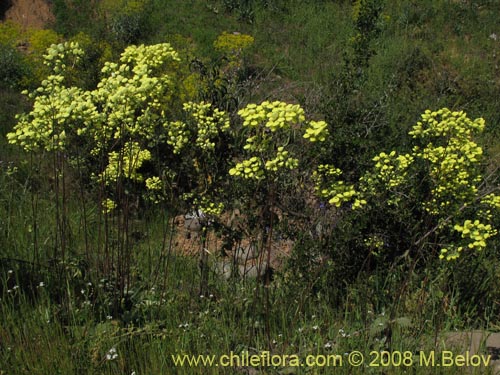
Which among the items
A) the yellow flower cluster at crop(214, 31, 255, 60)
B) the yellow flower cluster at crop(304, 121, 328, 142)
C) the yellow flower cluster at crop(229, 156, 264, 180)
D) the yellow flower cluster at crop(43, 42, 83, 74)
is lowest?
the yellow flower cluster at crop(229, 156, 264, 180)

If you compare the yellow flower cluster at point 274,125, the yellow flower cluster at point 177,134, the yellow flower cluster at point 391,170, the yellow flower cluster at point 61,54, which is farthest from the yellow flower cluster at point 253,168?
the yellow flower cluster at point 391,170

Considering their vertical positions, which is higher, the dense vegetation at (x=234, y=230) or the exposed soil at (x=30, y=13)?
the exposed soil at (x=30, y=13)

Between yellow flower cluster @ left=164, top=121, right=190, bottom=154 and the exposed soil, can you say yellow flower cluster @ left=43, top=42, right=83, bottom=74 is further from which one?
the exposed soil

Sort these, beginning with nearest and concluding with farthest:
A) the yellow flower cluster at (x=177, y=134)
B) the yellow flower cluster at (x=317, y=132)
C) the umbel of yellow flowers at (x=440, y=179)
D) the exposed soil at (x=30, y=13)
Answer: the yellow flower cluster at (x=317, y=132)
the yellow flower cluster at (x=177, y=134)
the umbel of yellow flowers at (x=440, y=179)
the exposed soil at (x=30, y=13)

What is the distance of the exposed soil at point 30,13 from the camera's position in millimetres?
11172

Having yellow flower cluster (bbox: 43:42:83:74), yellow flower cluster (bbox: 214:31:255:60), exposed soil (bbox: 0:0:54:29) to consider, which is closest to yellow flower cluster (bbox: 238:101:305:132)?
yellow flower cluster (bbox: 43:42:83:74)

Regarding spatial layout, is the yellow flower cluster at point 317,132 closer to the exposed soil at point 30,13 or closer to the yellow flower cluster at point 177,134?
the yellow flower cluster at point 177,134

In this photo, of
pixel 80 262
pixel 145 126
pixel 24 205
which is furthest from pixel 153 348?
pixel 24 205

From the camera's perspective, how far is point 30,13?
1131cm

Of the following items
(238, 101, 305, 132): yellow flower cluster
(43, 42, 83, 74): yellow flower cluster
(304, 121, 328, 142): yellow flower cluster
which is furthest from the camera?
(43, 42, 83, 74): yellow flower cluster

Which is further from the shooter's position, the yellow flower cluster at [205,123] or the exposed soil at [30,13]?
the exposed soil at [30,13]

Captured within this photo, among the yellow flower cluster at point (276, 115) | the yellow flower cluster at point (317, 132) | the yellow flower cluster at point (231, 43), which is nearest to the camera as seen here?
the yellow flower cluster at point (276, 115)

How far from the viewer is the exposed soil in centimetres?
1117

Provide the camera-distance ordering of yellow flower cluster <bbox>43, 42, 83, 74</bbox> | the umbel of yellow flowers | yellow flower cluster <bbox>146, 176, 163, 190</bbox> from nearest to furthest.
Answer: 1. yellow flower cluster <bbox>43, 42, 83, 74</bbox>
2. the umbel of yellow flowers
3. yellow flower cluster <bbox>146, 176, 163, 190</bbox>
